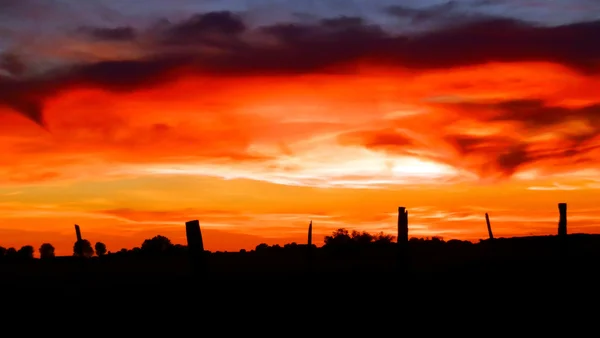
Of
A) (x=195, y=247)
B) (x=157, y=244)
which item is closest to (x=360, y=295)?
(x=195, y=247)

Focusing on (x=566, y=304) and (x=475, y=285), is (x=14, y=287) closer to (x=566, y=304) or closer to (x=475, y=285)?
(x=475, y=285)

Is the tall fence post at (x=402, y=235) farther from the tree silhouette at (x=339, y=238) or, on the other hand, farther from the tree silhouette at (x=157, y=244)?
the tree silhouette at (x=157, y=244)

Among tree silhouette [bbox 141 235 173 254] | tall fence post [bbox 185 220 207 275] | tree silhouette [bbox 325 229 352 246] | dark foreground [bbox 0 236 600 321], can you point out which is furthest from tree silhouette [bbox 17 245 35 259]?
tall fence post [bbox 185 220 207 275]

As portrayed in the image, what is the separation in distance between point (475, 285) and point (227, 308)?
8.25 meters

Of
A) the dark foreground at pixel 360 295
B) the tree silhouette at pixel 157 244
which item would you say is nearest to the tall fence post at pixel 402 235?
the dark foreground at pixel 360 295

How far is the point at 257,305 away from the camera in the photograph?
19125 millimetres

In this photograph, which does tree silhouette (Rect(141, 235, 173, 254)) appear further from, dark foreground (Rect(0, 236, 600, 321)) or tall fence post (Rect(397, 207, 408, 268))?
tall fence post (Rect(397, 207, 408, 268))

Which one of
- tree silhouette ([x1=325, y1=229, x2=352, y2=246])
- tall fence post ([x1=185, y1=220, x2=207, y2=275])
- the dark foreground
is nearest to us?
tall fence post ([x1=185, y1=220, x2=207, y2=275])

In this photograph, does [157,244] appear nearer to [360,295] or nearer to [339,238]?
[339,238]

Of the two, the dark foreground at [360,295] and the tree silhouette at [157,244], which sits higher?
the tree silhouette at [157,244]

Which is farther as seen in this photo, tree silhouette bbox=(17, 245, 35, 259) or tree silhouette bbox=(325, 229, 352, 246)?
tree silhouette bbox=(17, 245, 35, 259)

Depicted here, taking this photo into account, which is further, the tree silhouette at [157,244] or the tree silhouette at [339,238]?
the tree silhouette at [157,244]

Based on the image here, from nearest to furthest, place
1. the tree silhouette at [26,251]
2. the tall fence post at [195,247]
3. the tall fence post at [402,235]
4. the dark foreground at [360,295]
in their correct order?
the tall fence post at [195,247], the dark foreground at [360,295], the tall fence post at [402,235], the tree silhouette at [26,251]

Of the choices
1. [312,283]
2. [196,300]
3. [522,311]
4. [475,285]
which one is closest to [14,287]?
[312,283]
